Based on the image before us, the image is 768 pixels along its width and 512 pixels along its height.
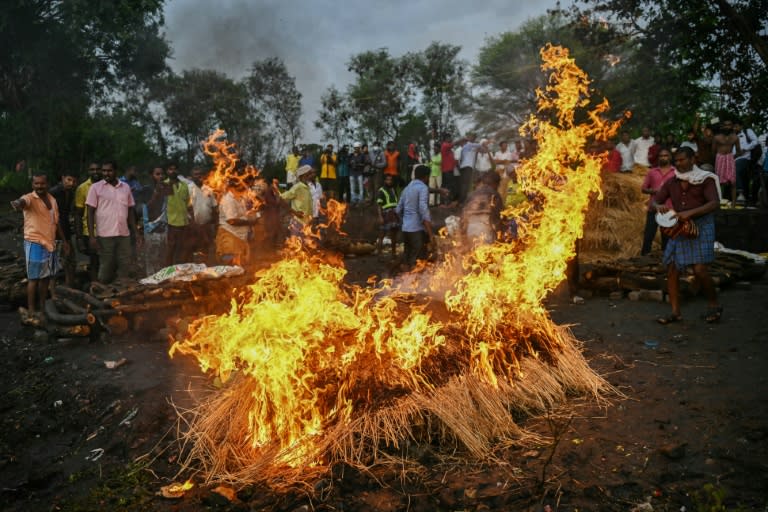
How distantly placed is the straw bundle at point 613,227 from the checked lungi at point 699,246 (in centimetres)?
411

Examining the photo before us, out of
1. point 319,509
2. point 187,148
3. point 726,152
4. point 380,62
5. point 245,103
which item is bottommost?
point 319,509

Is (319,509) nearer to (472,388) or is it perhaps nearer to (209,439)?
(209,439)

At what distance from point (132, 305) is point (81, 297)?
1.04 m

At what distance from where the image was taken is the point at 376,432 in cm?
380

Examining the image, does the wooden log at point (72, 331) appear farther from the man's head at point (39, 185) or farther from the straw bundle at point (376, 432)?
the straw bundle at point (376, 432)

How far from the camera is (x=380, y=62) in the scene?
1214 inches

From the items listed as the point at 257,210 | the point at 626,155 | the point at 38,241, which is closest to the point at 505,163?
the point at 626,155

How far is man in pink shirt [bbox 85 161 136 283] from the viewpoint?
858 cm

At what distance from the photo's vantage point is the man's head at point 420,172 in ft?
31.1

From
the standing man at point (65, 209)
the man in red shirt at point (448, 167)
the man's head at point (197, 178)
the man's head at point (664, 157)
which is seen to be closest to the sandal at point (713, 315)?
the man's head at point (664, 157)

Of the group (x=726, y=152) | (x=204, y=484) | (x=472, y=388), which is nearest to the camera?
(x=204, y=484)

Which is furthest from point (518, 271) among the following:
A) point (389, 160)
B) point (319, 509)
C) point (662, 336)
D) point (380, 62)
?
point (380, 62)

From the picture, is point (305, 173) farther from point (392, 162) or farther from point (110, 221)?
point (392, 162)

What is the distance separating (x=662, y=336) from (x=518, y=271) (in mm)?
2246
